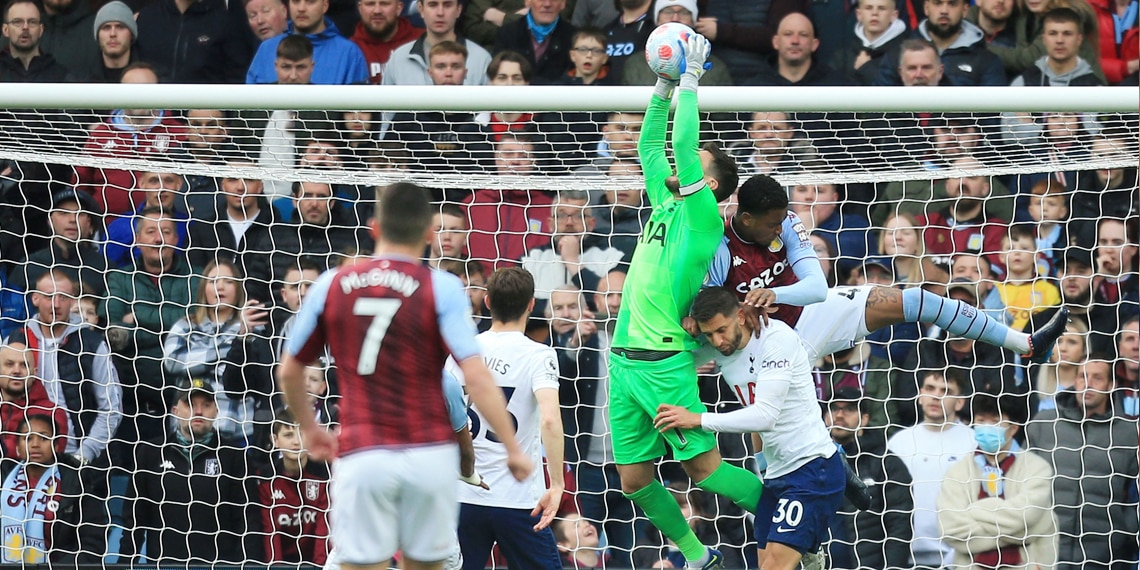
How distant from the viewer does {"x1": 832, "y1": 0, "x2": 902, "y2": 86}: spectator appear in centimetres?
863

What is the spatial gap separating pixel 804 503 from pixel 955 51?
12.0ft

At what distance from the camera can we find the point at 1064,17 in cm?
834

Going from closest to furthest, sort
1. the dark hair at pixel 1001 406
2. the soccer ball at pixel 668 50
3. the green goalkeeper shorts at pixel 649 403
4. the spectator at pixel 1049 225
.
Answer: the soccer ball at pixel 668 50, the green goalkeeper shorts at pixel 649 403, the dark hair at pixel 1001 406, the spectator at pixel 1049 225

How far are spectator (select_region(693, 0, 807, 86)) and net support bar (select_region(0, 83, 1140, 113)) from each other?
236 centimetres

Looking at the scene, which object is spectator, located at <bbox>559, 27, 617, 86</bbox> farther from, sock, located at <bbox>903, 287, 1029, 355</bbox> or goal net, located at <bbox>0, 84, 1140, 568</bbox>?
sock, located at <bbox>903, 287, 1029, 355</bbox>

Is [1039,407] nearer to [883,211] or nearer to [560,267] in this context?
[883,211]

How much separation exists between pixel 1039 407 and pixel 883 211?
1410 millimetres

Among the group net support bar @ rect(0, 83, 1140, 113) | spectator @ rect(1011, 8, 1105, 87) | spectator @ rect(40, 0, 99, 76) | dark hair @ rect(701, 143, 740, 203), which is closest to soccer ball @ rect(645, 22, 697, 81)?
dark hair @ rect(701, 143, 740, 203)

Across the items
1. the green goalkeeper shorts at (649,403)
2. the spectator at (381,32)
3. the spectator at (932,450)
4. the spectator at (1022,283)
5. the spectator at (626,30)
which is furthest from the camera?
the spectator at (381,32)

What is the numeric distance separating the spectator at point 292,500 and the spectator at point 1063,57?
4667 mm

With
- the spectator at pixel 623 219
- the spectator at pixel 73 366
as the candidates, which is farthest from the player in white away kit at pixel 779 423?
the spectator at pixel 73 366

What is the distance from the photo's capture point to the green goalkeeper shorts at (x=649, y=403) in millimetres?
6039

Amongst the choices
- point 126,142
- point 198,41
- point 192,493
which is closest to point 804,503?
point 192,493

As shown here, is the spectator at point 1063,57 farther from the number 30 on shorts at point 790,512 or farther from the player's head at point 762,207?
the number 30 on shorts at point 790,512
